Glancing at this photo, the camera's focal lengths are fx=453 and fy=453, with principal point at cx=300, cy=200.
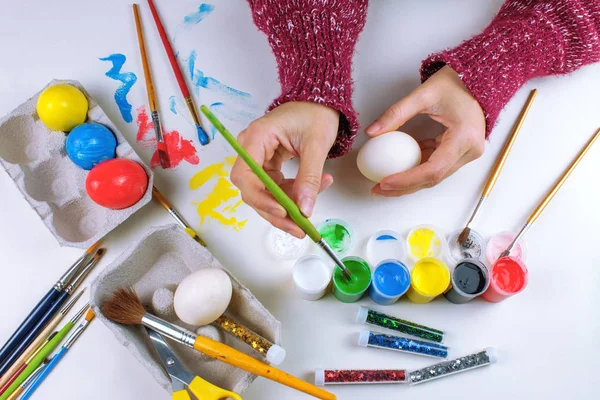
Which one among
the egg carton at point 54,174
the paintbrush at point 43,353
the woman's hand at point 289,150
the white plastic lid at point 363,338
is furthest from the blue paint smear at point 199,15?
the white plastic lid at point 363,338

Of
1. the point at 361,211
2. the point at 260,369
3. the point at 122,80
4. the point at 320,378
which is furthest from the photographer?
the point at 122,80

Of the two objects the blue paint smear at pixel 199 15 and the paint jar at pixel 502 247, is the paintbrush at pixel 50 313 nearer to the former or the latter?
the blue paint smear at pixel 199 15

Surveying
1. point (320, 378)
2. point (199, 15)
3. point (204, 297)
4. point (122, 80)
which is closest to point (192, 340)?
point (204, 297)

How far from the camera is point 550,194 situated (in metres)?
0.77

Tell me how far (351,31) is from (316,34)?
8 centimetres

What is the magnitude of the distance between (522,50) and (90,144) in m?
0.74

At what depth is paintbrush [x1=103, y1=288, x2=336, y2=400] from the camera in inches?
22.6

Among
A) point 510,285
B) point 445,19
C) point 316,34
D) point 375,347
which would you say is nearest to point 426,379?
point 375,347

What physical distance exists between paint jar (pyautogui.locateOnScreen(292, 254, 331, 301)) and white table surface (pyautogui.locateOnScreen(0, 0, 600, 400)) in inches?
1.4

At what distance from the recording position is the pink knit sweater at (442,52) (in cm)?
71

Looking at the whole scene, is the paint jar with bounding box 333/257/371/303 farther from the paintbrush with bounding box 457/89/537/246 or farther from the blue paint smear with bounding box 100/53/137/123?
the blue paint smear with bounding box 100/53/137/123

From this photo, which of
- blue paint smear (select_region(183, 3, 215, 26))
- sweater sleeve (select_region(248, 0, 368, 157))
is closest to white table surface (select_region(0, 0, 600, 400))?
blue paint smear (select_region(183, 3, 215, 26))

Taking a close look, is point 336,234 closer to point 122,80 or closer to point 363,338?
point 363,338

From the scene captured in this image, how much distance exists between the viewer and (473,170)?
0.80 meters
